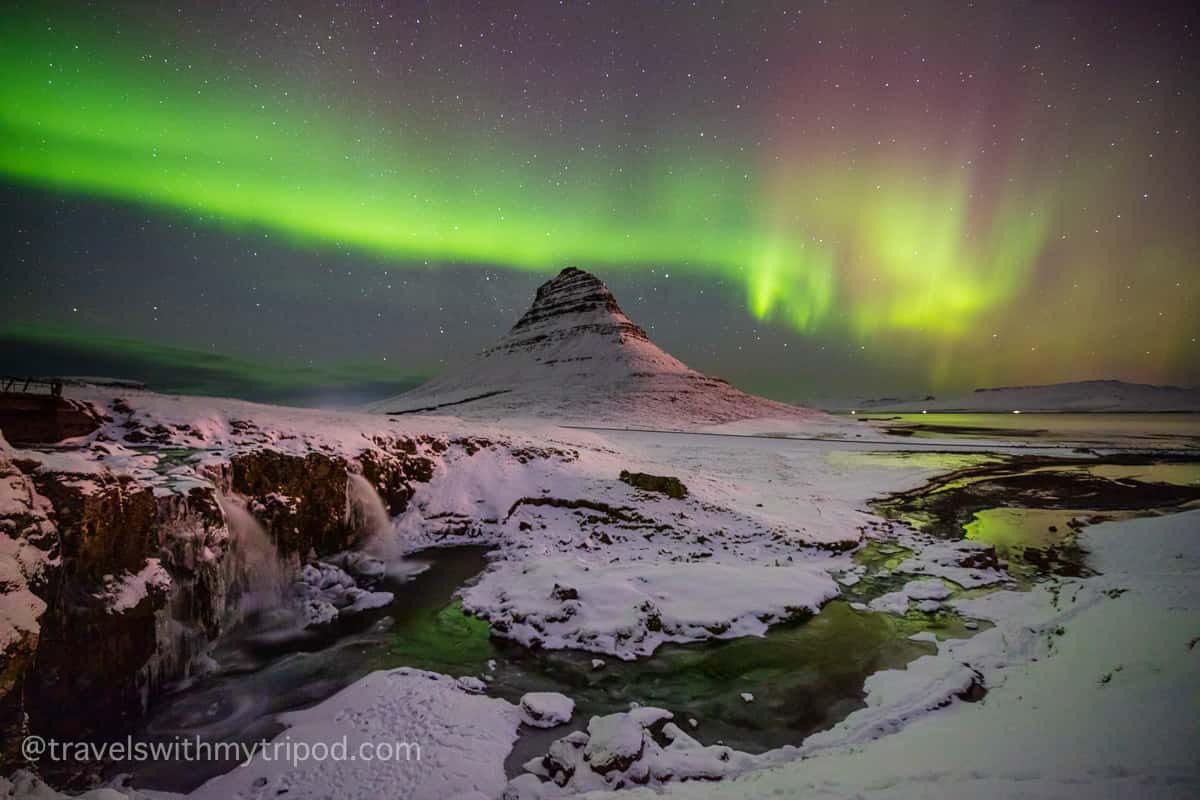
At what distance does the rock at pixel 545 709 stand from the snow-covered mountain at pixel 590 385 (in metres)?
79.8

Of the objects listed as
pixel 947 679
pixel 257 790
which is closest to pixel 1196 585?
pixel 947 679

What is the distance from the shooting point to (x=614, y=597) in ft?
41.4

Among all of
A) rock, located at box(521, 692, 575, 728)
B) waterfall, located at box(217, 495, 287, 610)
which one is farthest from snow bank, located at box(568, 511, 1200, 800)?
waterfall, located at box(217, 495, 287, 610)

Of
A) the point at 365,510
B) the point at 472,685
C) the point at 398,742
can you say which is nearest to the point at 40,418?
the point at 365,510

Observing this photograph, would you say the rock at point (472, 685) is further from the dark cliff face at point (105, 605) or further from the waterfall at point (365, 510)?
the waterfall at point (365, 510)

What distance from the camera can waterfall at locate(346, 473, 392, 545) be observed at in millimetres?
17203

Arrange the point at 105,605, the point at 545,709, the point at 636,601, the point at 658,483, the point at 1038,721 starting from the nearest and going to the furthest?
the point at 1038,721 → the point at 105,605 → the point at 545,709 → the point at 636,601 → the point at 658,483

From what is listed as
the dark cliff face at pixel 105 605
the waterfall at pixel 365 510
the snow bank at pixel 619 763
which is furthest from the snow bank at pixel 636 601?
the dark cliff face at pixel 105 605

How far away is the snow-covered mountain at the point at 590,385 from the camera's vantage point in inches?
4193

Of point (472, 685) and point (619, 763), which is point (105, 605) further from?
point (619, 763)

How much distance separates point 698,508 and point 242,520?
15293mm

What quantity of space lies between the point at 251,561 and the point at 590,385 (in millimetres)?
118513

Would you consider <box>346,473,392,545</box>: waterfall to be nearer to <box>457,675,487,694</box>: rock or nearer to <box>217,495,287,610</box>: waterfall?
<box>217,495,287,610</box>: waterfall

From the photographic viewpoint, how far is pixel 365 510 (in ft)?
58.2
